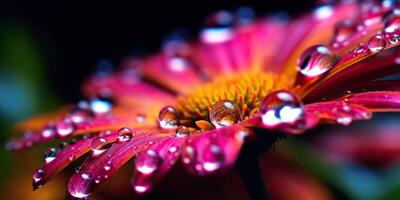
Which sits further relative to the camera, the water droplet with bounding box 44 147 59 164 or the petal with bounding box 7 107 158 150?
the petal with bounding box 7 107 158 150

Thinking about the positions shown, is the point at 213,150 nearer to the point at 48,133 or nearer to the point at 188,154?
the point at 188,154

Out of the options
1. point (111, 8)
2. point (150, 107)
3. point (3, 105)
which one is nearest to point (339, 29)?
point (150, 107)

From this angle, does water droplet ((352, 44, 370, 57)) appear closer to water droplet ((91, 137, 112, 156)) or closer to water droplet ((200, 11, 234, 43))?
water droplet ((91, 137, 112, 156))

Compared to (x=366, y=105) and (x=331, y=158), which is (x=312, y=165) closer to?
(x=331, y=158)

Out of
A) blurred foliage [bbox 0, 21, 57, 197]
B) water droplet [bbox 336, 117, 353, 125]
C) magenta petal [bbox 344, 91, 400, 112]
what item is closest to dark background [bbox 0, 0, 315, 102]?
blurred foliage [bbox 0, 21, 57, 197]

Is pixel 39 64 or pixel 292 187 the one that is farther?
pixel 39 64

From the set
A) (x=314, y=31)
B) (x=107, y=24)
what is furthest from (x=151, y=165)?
(x=107, y=24)

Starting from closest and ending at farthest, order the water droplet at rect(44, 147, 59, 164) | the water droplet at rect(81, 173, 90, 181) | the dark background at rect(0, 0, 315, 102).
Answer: the water droplet at rect(81, 173, 90, 181) < the water droplet at rect(44, 147, 59, 164) < the dark background at rect(0, 0, 315, 102)

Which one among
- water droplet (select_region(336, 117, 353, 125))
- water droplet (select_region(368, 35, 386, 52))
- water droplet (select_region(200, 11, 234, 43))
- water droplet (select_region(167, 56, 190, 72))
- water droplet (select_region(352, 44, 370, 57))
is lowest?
water droplet (select_region(167, 56, 190, 72))
